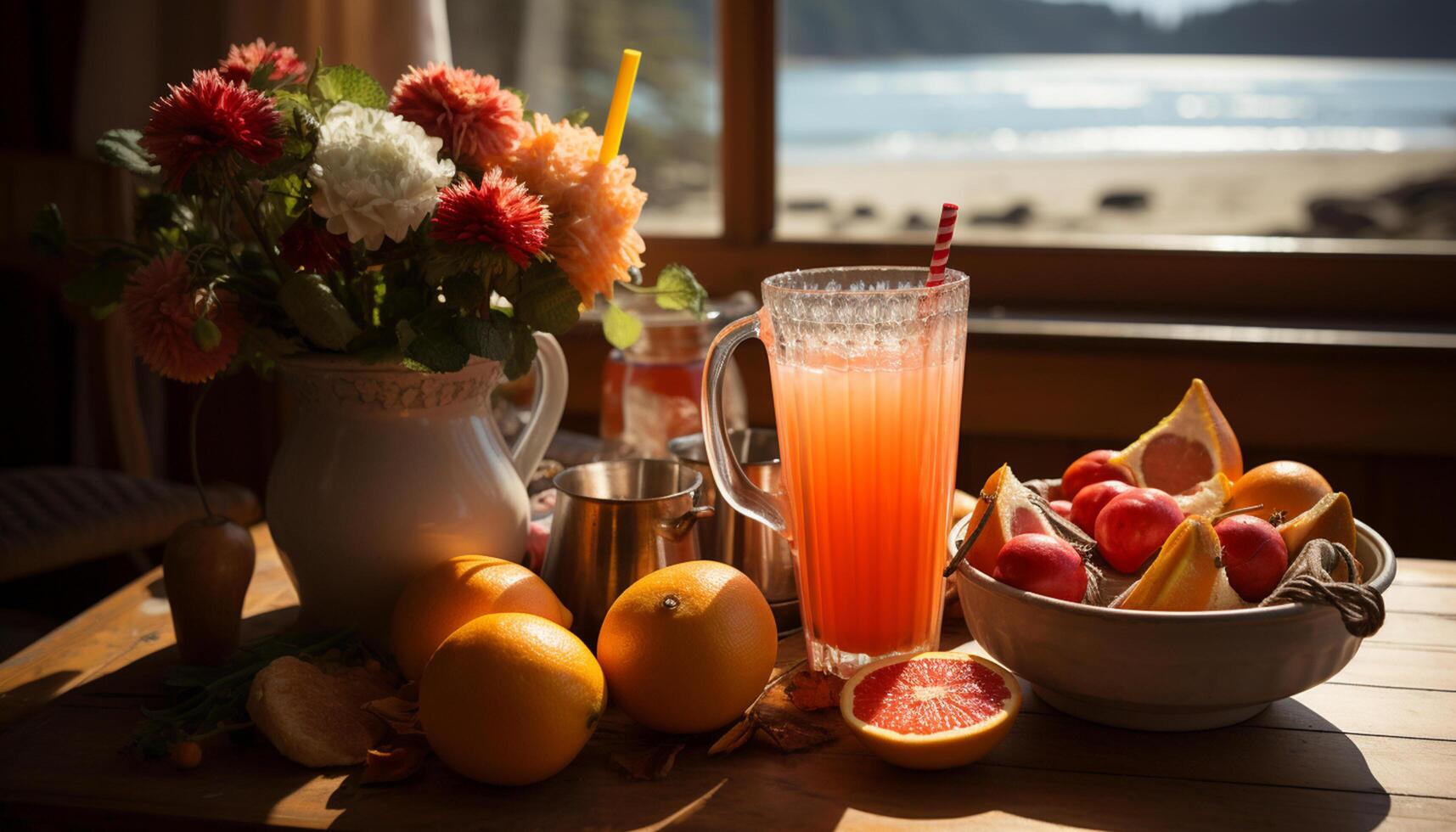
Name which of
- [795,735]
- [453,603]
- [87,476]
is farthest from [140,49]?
[795,735]

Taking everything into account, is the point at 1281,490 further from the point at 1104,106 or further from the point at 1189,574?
the point at 1104,106

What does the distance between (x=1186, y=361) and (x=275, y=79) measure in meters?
1.54

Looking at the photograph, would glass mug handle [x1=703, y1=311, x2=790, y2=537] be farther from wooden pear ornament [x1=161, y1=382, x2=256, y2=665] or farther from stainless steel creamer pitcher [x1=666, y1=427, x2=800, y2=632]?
wooden pear ornament [x1=161, y1=382, x2=256, y2=665]

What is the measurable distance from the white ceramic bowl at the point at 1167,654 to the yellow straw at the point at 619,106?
1.48ft

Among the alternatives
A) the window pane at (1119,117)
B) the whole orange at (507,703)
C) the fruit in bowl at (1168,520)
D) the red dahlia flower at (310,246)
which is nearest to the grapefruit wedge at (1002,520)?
the fruit in bowl at (1168,520)

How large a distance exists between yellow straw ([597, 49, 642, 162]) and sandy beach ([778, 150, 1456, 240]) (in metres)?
1.39

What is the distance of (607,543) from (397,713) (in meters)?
0.20

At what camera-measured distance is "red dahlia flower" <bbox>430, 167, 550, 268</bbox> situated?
0.84m

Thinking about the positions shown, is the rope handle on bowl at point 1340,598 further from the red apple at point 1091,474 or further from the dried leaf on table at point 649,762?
the dried leaf on table at point 649,762

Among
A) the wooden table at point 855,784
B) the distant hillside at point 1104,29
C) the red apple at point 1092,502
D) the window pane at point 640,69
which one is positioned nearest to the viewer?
the wooden table at point 855,784

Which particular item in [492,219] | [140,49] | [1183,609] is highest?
[140,49]

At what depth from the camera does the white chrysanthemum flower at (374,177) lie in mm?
841

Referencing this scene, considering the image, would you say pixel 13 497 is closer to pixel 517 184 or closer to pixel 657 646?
pixel 517 184

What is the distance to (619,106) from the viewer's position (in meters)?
0.98
